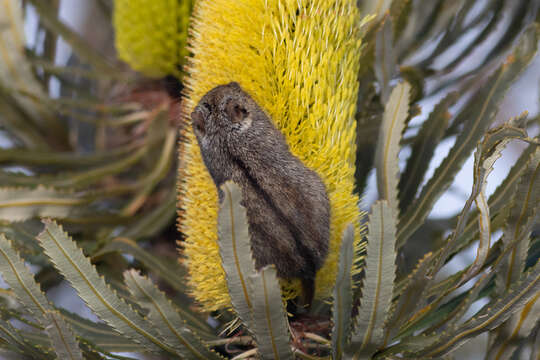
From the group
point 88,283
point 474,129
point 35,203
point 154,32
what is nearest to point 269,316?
point 88,283

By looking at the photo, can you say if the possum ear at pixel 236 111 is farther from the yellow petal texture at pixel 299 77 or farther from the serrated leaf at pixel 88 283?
the serrated leaf at pixel 88 283

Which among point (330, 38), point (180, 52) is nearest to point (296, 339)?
point (330, 38)

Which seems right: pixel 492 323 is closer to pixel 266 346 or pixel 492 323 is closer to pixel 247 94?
pixel 266 346

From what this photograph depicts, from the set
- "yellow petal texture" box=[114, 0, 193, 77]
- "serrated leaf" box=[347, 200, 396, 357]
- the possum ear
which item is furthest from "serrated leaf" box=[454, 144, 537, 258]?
"yellow petal texture" box=[114, 0, 193, 77]

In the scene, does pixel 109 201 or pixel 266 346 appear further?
pixel 109 201

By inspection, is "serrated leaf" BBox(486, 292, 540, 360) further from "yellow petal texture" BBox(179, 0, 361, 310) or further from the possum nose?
the possum nose

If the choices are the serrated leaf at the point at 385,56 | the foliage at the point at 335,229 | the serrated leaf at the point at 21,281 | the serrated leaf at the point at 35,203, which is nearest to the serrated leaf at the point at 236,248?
the foliage at the point at 335,229

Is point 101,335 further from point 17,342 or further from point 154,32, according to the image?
point 154,32
